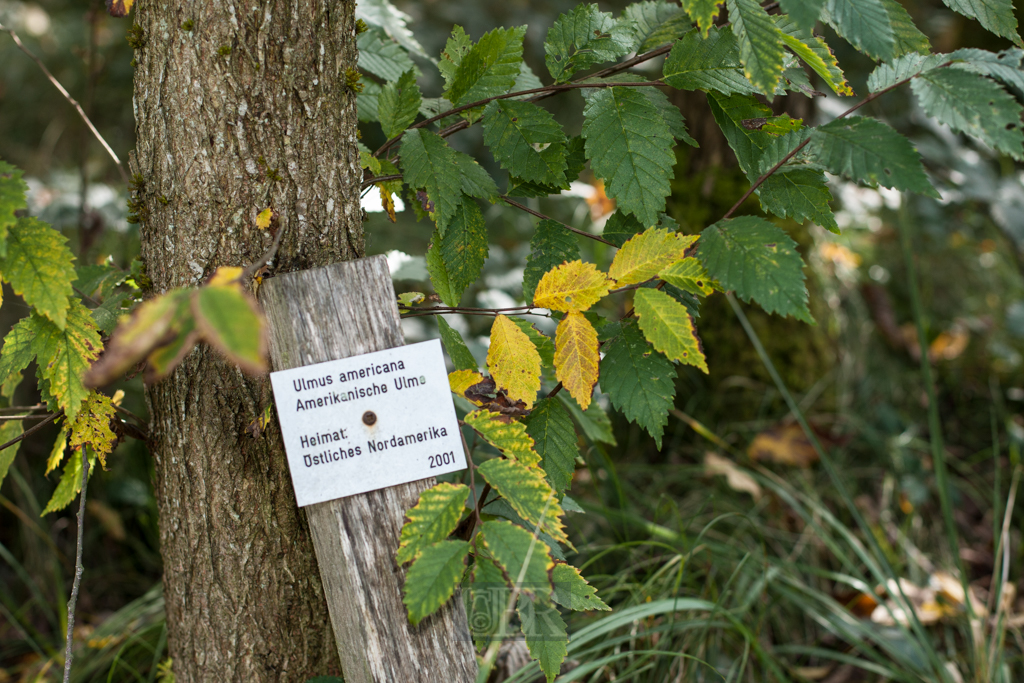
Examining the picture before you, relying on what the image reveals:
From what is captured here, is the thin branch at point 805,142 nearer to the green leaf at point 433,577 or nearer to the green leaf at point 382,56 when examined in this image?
the green leaf at point 433,577

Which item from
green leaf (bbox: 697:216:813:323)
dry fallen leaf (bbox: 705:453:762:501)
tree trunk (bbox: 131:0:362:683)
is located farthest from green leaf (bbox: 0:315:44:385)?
dry fallen leaf (bbox: 705:453:762:501)

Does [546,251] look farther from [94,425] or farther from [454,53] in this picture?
[94,425]

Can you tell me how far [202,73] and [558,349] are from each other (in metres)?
0.48

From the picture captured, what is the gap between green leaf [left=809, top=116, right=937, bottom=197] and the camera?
59 centimetres

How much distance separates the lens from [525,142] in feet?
2.41

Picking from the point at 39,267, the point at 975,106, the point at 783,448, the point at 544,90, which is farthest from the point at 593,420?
the point at 783,448

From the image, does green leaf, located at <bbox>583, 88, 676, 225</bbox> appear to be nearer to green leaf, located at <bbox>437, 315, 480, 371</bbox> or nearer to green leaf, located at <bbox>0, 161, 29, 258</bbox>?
green leaf, located at <bbox>437, 315, 480, 371</bbox>

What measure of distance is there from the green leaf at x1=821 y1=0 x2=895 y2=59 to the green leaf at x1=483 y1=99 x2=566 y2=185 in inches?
11.7

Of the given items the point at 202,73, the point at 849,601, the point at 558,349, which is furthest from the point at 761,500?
the point at 202,73

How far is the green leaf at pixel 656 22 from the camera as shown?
0.75m

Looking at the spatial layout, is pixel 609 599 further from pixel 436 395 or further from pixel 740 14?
pixel 740 14

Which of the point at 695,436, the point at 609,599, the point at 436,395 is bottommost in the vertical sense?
the point at 609,599

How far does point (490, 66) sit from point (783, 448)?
1451 mm

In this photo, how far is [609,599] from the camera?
1259 millimetres
